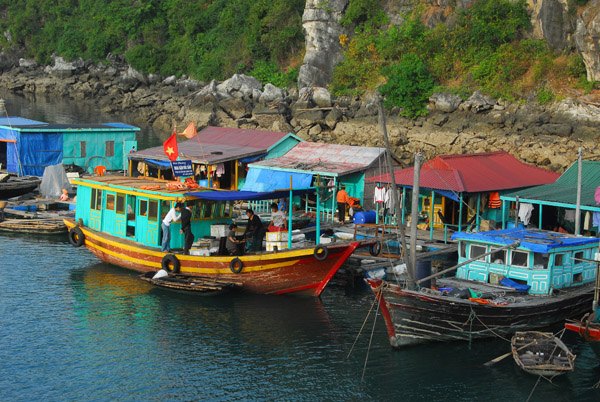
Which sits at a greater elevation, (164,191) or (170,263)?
(164,191)

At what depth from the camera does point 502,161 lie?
98.1 ft

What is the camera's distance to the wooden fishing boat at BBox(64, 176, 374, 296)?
21891mm

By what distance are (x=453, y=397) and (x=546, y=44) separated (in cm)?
3438

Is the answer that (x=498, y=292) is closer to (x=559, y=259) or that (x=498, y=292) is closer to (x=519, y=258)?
(x=519, y=258)

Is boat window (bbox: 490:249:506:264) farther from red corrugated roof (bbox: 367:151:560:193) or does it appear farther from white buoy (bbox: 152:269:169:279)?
white buoy (bbox: 152:269:169:279)

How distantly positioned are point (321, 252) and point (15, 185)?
727 inches

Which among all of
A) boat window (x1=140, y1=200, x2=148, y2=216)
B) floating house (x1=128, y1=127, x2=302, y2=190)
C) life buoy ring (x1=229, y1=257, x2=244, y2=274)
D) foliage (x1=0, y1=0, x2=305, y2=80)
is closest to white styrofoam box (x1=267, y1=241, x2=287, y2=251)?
life buoy ring (x1=229, y1=257, x2=244, y2=274)

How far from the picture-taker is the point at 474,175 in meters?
27.5

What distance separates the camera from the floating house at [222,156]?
110ft

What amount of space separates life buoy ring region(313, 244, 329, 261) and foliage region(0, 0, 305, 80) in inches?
1563

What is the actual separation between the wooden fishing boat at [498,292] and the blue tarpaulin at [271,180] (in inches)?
409

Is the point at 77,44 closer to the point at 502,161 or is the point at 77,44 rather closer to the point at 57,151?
the point at 57,151

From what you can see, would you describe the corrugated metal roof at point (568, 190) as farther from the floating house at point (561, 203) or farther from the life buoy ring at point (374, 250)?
the life buoy ring at point (374, 250)

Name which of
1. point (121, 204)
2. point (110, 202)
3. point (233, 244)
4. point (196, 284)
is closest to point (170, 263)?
point (196, 284)
